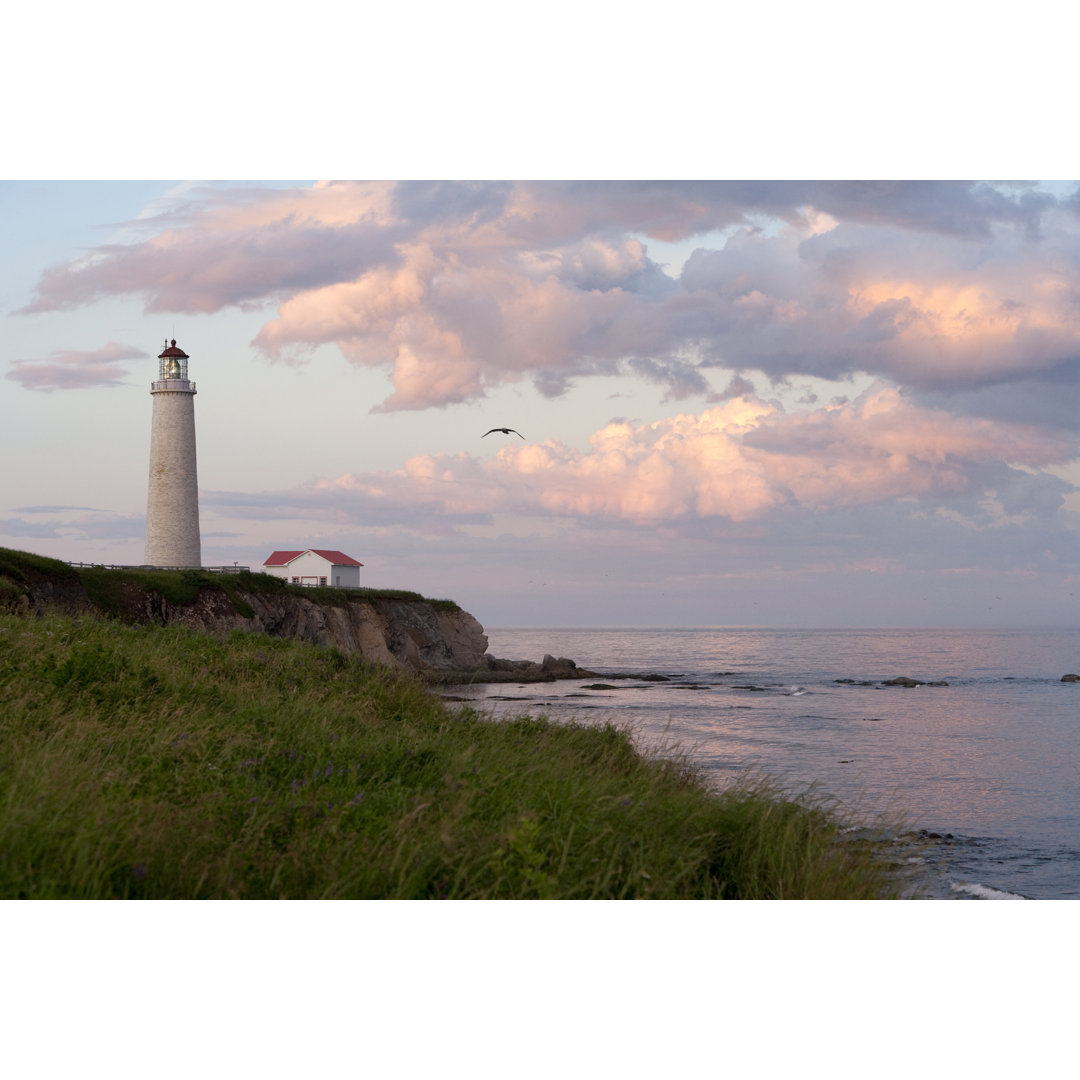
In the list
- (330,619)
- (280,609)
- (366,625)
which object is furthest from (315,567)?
(280,609)

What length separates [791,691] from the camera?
5391 cm

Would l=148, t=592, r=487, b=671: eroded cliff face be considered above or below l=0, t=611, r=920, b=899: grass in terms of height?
below

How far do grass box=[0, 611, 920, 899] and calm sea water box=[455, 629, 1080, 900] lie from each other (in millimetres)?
3446

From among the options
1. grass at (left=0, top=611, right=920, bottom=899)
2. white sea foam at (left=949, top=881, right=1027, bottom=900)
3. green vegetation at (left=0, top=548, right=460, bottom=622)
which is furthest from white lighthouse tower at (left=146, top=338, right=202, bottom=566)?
white sea foam at (left=949, top=881, right=1027, bottom=900)

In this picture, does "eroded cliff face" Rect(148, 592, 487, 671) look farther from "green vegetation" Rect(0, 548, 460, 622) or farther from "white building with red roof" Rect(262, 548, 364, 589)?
"white building with red roof" Rect(262, 548, 364, 589)

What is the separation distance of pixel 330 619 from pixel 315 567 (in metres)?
23.0

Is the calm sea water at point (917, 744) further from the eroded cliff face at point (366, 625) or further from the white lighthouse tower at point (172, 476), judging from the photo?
the white lighthouse tower at point (172, 476)

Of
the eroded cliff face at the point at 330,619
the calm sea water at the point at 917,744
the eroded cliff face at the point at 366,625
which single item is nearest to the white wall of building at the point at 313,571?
the eroded cliff face at the point at 330,619

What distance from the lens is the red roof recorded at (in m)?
76.6

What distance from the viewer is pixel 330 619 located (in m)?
53.7

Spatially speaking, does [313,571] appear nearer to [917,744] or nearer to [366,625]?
[366,625]

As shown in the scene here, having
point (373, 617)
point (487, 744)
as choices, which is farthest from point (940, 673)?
point (487, 744)

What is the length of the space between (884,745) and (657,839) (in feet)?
83.6

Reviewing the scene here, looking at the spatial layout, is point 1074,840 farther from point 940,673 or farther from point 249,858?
point 940,673
